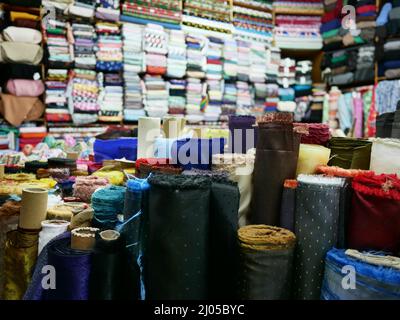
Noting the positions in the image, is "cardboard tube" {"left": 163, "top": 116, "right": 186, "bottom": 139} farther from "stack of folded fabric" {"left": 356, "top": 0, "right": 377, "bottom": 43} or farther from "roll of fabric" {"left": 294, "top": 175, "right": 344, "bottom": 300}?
"stack of folded fabric" {"left": 356, "top": 0, "right": 377, "bottom": 43}

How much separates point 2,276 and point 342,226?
4.72 ft

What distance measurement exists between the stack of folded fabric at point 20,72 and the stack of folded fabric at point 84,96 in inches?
15.3

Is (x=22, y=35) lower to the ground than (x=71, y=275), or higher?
higher

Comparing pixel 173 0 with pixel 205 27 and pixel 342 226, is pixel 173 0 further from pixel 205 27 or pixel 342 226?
pixel 342 226

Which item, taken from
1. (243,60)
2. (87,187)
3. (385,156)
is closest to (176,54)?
(243,60)

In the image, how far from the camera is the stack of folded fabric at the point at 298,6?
6234 mm

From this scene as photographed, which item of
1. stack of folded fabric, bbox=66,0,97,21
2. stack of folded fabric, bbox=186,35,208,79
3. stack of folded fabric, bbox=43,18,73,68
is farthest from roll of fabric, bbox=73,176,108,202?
stack of folded fabric, bbox=186,35,208,79

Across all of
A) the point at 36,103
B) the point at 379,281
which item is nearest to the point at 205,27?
the point at 36,103

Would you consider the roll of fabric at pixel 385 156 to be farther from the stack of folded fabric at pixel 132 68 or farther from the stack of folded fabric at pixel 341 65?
the stack of folded fabric at pixel 341 65

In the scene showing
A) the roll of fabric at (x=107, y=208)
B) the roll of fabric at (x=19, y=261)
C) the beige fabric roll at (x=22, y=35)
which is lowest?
the roll of fabric at (x=19, y=261)

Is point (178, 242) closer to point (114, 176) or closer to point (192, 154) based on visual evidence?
point (192, 154)

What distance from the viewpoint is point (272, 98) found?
20.3ft

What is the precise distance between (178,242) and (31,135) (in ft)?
12.3

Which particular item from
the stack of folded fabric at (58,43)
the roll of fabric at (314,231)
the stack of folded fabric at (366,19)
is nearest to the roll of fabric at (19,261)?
the roll of fabric at (314,231)
